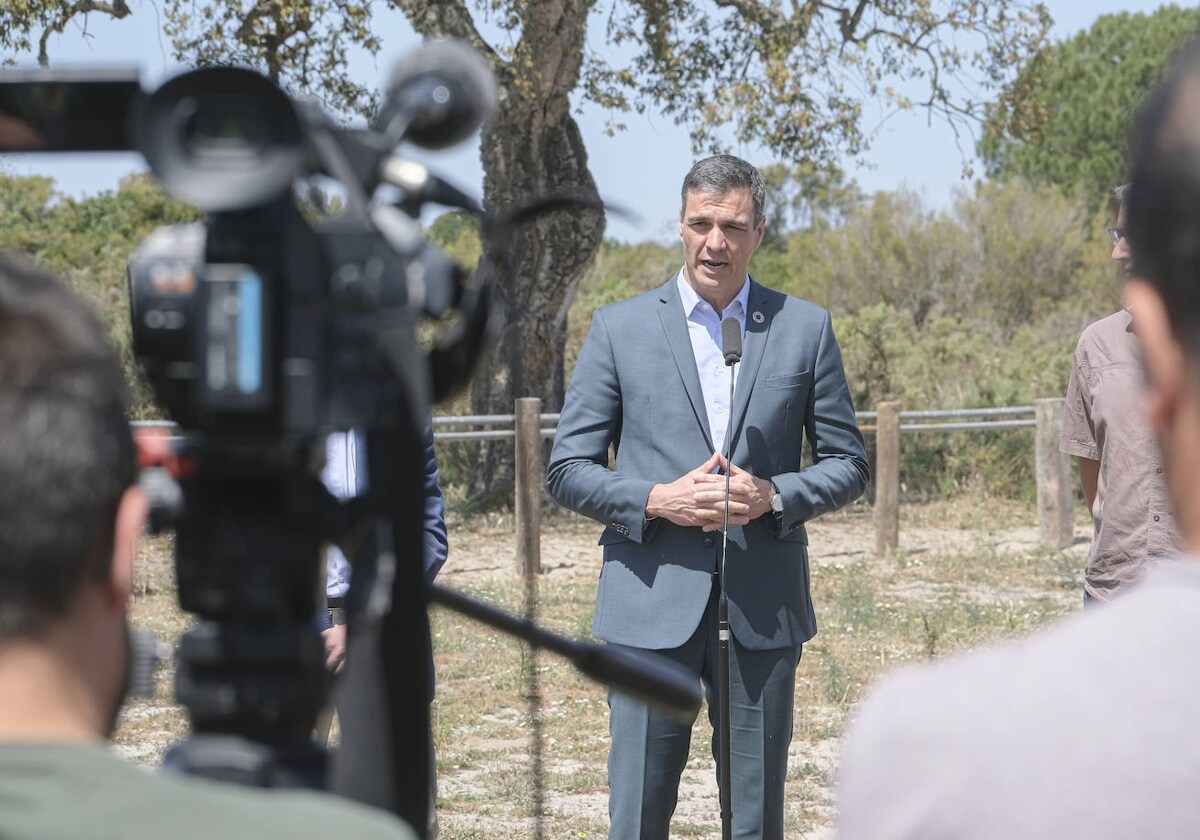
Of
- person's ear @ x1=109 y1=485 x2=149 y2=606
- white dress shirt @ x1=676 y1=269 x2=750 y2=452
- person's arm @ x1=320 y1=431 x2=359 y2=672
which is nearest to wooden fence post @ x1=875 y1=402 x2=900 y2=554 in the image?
white dress shirt @ x1=676 y1=269 x2=750 y2=452

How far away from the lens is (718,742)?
153 inches

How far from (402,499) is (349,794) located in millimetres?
282

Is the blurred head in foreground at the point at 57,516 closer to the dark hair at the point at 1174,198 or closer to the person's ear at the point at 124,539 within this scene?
the person's ear at the point at 124,539

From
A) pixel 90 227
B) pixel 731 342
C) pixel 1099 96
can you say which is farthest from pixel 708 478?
pixel 1099 96

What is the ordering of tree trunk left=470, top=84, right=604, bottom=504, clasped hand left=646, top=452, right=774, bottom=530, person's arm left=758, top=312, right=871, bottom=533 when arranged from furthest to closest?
tree trunk left=470, top=84, right=604, bottom=504, person's arm left=758, top=312, right=871, bottom=533, clasped hand left=646, top=452, right=774, bottom=530

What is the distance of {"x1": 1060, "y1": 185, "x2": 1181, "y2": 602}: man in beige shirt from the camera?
3.87m

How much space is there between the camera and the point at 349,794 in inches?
53.2

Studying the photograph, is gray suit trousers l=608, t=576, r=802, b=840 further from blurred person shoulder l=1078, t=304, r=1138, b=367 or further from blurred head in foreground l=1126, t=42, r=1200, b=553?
blurred head in foreground l=1126, t=42, r=1200, b=553

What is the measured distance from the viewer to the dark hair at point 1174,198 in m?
1.06

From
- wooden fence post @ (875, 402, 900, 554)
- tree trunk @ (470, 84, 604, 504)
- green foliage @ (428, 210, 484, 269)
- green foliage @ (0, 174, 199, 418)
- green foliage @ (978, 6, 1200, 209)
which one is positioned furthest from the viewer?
green foliage @ (978, 6, 1200, 209)

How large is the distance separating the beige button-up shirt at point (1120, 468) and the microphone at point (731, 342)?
1.02 metres

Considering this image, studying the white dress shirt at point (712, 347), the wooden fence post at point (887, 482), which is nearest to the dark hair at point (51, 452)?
the white dress shirt at point (712, 347)

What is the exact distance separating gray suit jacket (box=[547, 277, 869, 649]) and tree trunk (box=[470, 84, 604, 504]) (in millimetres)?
9531

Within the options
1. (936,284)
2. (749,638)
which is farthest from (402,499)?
(936,284)
